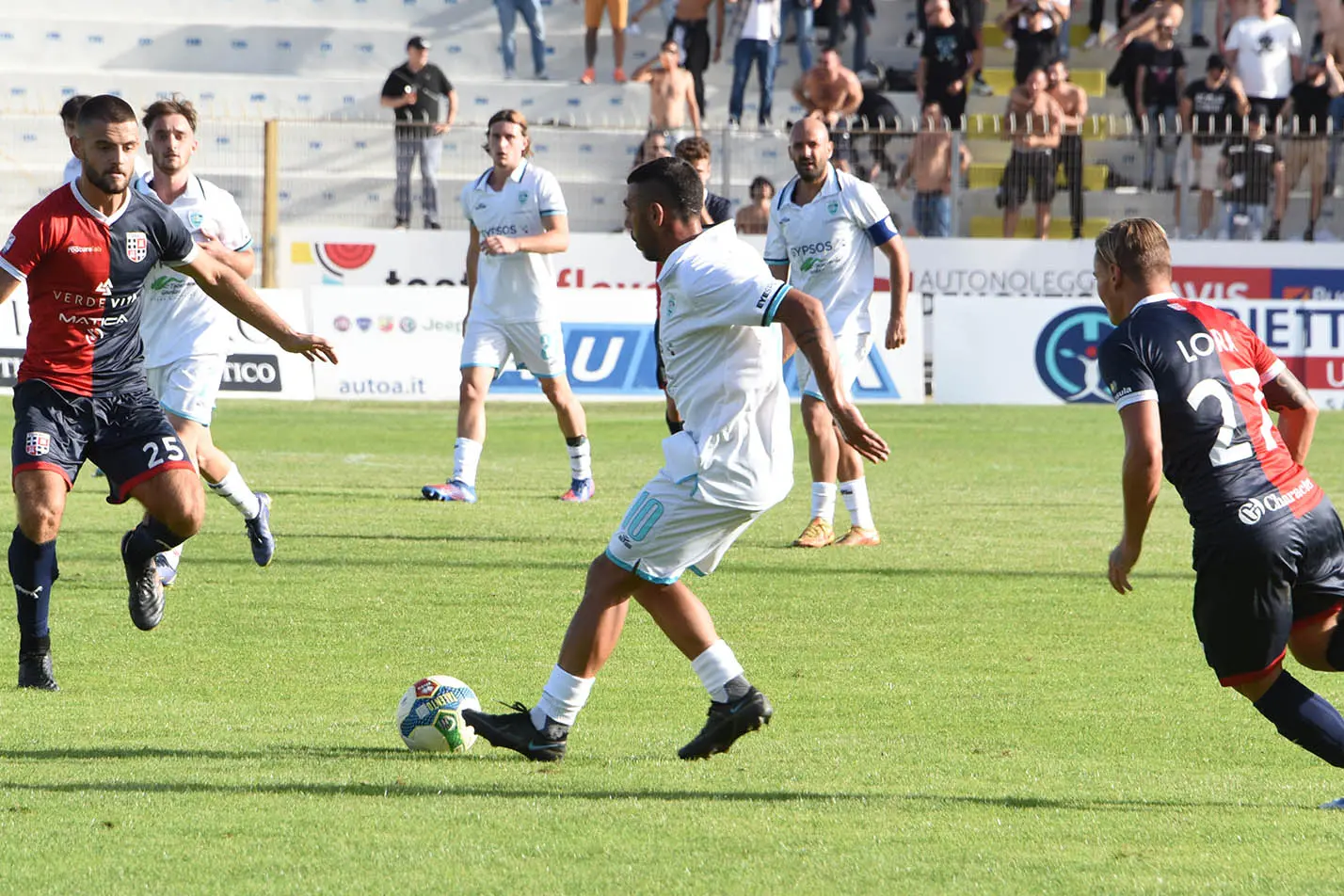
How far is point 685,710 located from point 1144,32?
2196 centimetres

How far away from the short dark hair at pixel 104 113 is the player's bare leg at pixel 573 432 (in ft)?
20.9

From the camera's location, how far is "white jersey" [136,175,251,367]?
9.35m

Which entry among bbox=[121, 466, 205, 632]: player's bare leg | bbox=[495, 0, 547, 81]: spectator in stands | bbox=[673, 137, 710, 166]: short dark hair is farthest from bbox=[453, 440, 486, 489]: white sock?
bbox=[495, 0, 547, 81]: spectator in stands

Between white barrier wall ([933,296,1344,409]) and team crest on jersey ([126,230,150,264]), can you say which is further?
white barrier wall ([933,296,1344,409])

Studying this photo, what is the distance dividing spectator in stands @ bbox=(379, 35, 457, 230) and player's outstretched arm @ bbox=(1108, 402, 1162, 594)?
19.8m

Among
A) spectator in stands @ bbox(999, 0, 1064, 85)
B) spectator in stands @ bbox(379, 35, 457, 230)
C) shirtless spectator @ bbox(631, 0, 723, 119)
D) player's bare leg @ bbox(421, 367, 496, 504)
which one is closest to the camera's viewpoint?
player's bare leg @ bbox(421, 367, 496, 504)

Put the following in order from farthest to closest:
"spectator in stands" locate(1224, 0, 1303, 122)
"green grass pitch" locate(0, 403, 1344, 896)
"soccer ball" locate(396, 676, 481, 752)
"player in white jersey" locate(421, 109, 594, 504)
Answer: "spectator in stands" locate(1224, 0, 1303, 122) → "player in white jersey" locate(421, 109, 594, 504) → "soccer ball" locate(396, 676, 481, 752) → "green grass pitch" locate(0, 403, 1344, 896)

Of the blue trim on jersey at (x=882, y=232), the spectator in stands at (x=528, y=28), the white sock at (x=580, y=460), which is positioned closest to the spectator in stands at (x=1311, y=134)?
the spectator in stands at (x=528, y=28)

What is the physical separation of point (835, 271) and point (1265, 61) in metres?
16.6

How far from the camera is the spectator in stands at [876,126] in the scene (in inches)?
939

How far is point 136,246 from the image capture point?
22.0ft

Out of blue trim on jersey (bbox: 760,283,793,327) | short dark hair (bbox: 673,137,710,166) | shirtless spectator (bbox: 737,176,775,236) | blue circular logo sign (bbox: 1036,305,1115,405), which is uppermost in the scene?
short dark hair (bbox: 673,137,710,166)

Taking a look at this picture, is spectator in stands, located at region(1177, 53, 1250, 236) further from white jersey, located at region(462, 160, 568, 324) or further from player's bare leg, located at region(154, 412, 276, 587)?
player's bare leg, located at region(154, 412, 276, 587)

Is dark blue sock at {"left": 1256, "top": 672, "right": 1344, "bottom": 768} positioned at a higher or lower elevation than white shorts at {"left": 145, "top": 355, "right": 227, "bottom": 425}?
lower
